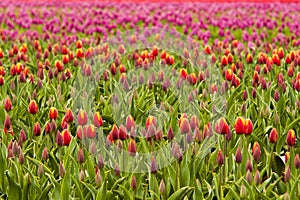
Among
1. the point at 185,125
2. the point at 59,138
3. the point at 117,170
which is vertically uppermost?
the point at 185,125

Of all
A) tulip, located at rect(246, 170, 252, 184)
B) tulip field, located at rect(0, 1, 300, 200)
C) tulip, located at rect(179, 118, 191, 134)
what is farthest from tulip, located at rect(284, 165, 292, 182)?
tulip, located at rect(179, 118, 191, 134)

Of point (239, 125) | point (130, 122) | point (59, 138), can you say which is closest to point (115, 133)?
point (130, 122)

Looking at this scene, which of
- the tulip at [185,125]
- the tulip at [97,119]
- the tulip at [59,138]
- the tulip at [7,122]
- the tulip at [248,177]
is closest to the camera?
the tulip at [248,177]

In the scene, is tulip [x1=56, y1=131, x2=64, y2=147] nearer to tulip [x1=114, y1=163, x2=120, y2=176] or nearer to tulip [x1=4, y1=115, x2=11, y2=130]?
tulip [x1=114, y1=163, x2=120, y2=176]

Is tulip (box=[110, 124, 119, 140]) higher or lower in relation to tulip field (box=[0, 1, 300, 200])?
higher

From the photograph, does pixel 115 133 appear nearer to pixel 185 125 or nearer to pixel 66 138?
pixel 66 138

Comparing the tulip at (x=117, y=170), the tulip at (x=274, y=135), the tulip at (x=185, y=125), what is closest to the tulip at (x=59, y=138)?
the tulip at (x=117, y=170)

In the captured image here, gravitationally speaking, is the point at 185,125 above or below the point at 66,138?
above

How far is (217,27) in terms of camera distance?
11.2 m

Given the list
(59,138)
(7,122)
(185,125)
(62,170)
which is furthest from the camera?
(7,122)

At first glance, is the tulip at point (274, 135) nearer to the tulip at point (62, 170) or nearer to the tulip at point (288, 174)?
the tulip at point (288, 174)

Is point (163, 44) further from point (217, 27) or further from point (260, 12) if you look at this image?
point (260, 12)

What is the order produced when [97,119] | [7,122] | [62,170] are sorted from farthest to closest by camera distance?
1. [7,122]
2. [97,119]
3. [62,170]

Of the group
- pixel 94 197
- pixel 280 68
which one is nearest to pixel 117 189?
pixel 94 197
